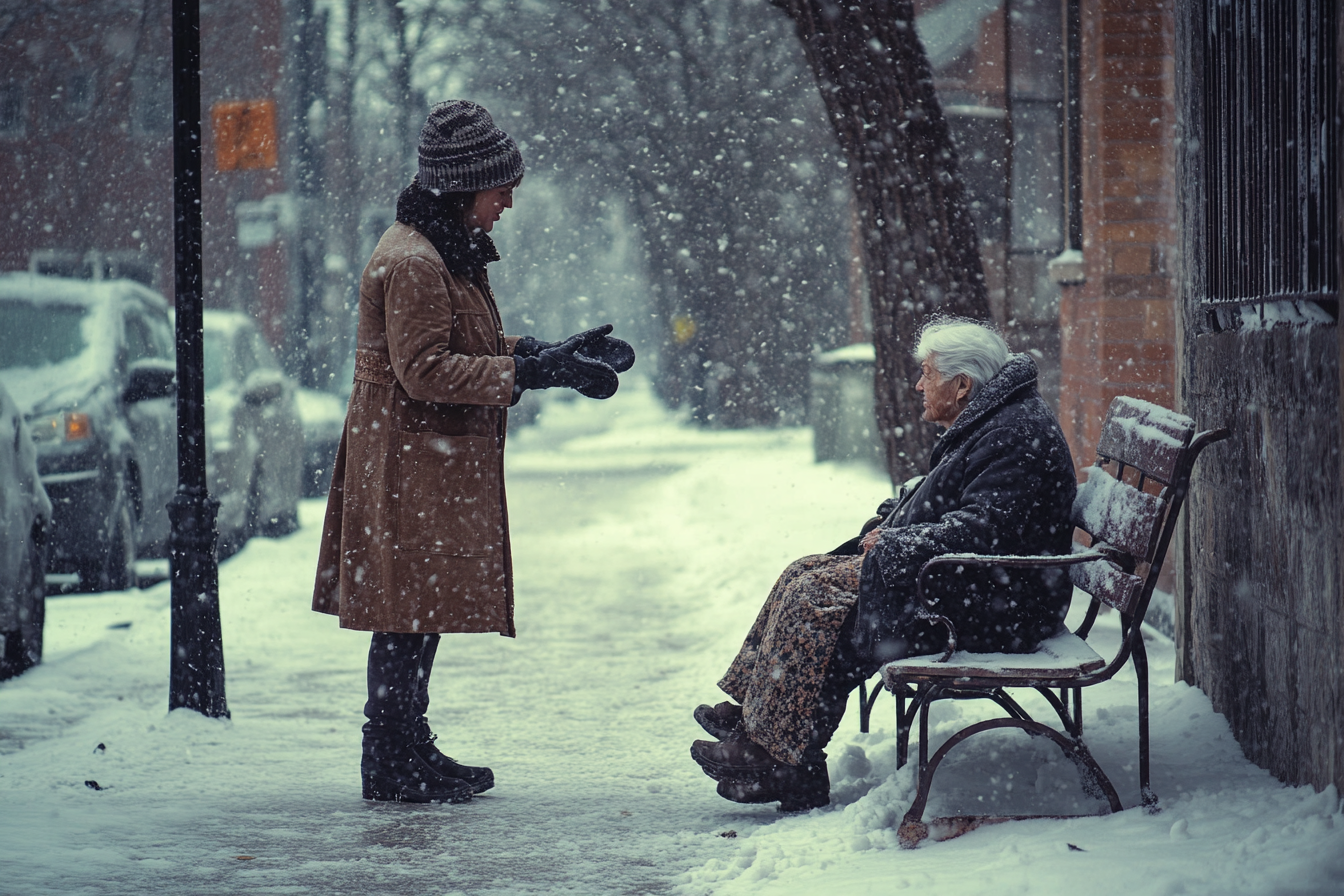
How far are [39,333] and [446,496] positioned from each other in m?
5.65

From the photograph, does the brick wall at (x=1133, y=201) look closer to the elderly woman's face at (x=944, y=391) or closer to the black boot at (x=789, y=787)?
the elderly woman's face at (x=944, y=391)

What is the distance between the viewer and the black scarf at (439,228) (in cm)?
440

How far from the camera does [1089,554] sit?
3.79 meters

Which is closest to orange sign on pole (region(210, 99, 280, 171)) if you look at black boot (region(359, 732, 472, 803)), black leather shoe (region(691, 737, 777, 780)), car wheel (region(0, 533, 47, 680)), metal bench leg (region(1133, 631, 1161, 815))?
car wheel (region(0, 533, 47, 680))

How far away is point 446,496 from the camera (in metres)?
4.38

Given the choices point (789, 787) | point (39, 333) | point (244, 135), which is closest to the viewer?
point (789, 787)

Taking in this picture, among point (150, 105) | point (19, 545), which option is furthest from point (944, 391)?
point (150, 105)

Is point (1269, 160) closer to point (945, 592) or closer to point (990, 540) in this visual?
point (990, 540)

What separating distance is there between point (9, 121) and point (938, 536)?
94.8 feet

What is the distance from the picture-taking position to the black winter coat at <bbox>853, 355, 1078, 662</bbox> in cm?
389

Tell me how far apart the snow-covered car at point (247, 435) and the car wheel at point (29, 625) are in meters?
3.15

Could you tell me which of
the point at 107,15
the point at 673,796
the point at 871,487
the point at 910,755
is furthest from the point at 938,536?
the point at 107,15

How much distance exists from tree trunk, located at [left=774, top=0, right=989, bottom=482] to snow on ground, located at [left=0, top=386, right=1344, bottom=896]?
5.96ft

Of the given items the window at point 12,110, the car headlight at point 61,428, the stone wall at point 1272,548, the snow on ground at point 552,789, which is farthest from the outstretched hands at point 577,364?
the window at point 12,110
